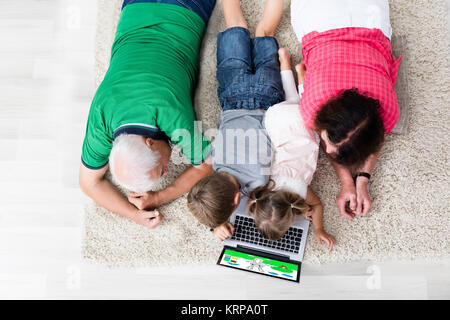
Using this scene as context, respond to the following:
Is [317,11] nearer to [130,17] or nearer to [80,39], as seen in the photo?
[130,17]

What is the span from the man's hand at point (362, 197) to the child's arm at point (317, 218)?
0.40 feet

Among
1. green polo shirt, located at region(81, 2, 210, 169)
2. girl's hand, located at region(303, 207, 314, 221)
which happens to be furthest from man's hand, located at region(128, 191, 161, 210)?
girl's hand, located at region(303, 207, 314, 221)

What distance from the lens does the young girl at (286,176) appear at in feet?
2.81

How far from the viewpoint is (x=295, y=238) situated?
101cm

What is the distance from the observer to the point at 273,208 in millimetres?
842

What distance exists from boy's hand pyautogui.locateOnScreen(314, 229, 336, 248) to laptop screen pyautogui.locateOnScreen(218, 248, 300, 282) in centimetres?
11

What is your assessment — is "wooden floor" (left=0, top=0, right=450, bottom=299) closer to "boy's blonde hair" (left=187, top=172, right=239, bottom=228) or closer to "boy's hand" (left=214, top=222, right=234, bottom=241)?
"boy's hand" (left=214, top=222, right=234, bottom=241)

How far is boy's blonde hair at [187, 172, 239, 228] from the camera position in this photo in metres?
0.86

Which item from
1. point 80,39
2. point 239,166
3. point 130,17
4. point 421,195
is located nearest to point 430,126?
point 421,195

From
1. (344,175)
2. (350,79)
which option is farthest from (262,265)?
(350,79)

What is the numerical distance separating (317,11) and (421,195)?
2.28 feet

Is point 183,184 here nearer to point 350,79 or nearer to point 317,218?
point 317,218

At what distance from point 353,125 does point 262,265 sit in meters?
0.51

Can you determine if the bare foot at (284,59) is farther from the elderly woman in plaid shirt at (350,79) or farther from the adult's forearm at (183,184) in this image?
the adult's forearm at (183,184)
